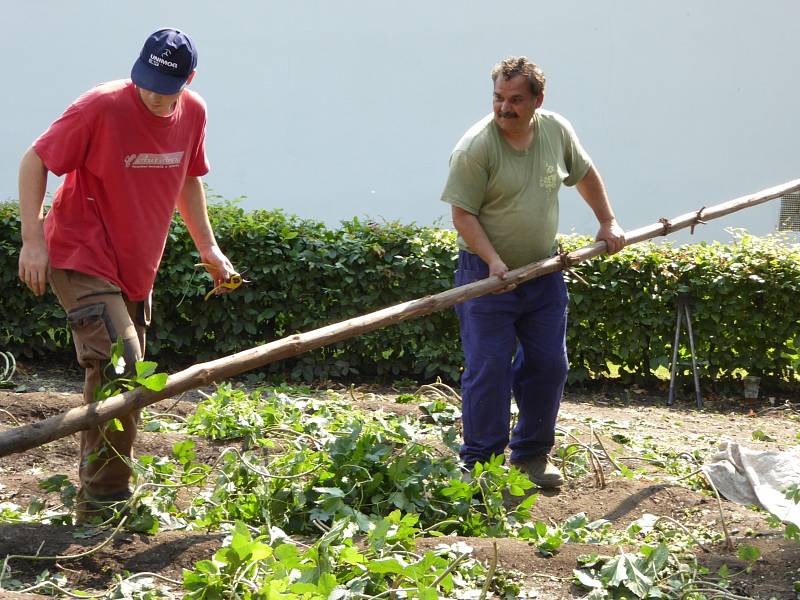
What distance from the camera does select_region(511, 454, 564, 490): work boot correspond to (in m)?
5.05

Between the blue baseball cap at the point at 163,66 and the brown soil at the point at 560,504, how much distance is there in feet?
5.48

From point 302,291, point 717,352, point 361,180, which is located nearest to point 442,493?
point 302,291

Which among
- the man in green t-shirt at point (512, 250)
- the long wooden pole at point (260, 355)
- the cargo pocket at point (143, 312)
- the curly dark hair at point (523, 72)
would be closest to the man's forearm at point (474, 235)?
the man in green t-shirt at point (512, 250)

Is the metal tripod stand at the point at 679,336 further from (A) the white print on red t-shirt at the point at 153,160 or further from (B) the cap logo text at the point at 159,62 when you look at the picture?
(B) the cap logo text at the point at 159,62

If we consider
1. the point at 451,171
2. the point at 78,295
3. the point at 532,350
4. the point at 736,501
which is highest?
the point at 451,171

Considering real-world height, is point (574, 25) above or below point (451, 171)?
above

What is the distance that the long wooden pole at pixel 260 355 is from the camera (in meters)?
3.37

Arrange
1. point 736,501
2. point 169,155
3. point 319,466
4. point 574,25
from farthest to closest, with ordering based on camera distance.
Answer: point 574,25, point 736,501, point 319,466, point 169,155

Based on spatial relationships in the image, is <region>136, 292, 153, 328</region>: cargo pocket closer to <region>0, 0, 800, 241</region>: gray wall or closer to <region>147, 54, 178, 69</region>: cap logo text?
<region>147, 54, 178, 69</region>: cap logo text

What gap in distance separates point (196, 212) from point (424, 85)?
798 cm

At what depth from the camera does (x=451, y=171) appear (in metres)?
4.72

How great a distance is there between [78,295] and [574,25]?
926 centimetres

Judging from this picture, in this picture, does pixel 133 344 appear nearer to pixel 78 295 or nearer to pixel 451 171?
pixel 78 295

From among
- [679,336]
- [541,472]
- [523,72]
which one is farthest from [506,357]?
[679,336]
